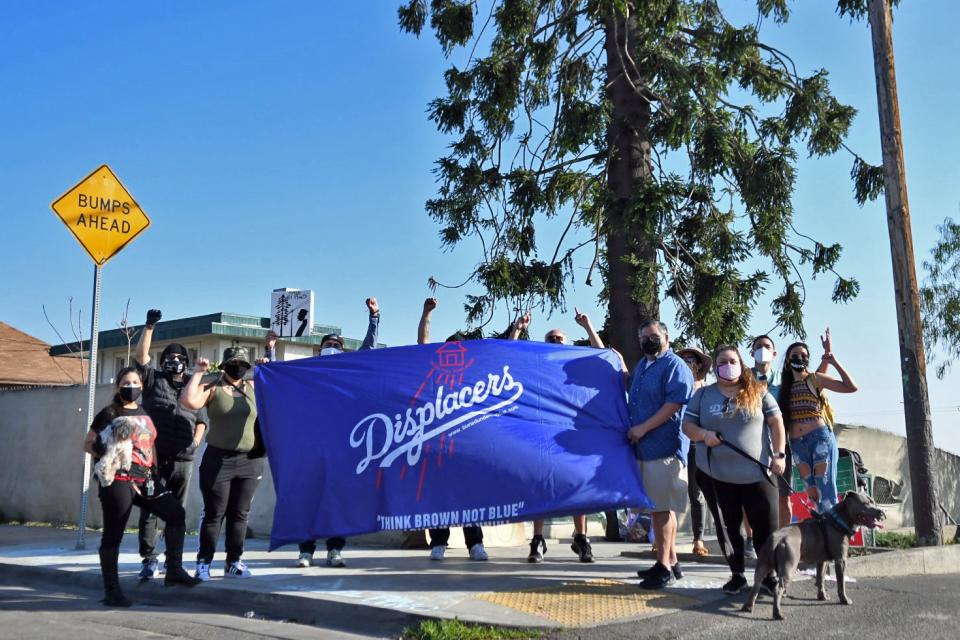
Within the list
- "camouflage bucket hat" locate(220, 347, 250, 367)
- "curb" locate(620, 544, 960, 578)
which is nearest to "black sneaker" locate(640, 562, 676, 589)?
"curb" locate(620, 544, 960, 578)

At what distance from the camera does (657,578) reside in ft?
20.9

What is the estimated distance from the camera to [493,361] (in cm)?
703

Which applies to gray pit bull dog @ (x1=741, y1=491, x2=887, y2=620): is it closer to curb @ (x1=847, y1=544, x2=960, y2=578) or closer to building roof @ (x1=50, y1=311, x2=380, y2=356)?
curb @ (x1=847, y1=544, x2=960, y2=578)

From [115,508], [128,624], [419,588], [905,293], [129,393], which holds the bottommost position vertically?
[128,624]

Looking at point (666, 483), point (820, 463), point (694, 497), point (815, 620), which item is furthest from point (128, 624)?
point (694, 497)

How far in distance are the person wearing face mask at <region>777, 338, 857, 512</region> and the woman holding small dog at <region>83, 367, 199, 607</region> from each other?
15.6ft

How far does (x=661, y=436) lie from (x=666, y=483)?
0.34 m

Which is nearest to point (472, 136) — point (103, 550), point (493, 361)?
point (493, 361)

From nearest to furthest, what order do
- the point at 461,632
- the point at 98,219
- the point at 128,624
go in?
1. the point at 461,632
2. the point at 128,624
3. the point at 98,219

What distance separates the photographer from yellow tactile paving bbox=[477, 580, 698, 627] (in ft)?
18.1

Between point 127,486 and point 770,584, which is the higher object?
point 127,486

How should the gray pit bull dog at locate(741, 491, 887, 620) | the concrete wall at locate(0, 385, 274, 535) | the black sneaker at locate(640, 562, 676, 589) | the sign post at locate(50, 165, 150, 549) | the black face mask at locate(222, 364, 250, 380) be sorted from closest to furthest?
the gray pit bull dog at locate(741, 491, 887, 620) → the black sneaker at locate(640, 562, 676, 589) → the black face mask at locate(222, 364, 250, 380) → the sign post at locate(50, 165, 150, 549) → the concrete wall at locate(0, 385, 274, 535)

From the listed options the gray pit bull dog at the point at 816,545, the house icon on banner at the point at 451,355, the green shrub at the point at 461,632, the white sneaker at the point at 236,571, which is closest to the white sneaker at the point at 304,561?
the white sneaker at the point at 236,571

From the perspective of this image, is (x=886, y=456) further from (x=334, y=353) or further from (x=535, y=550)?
(x=334, y=353)
